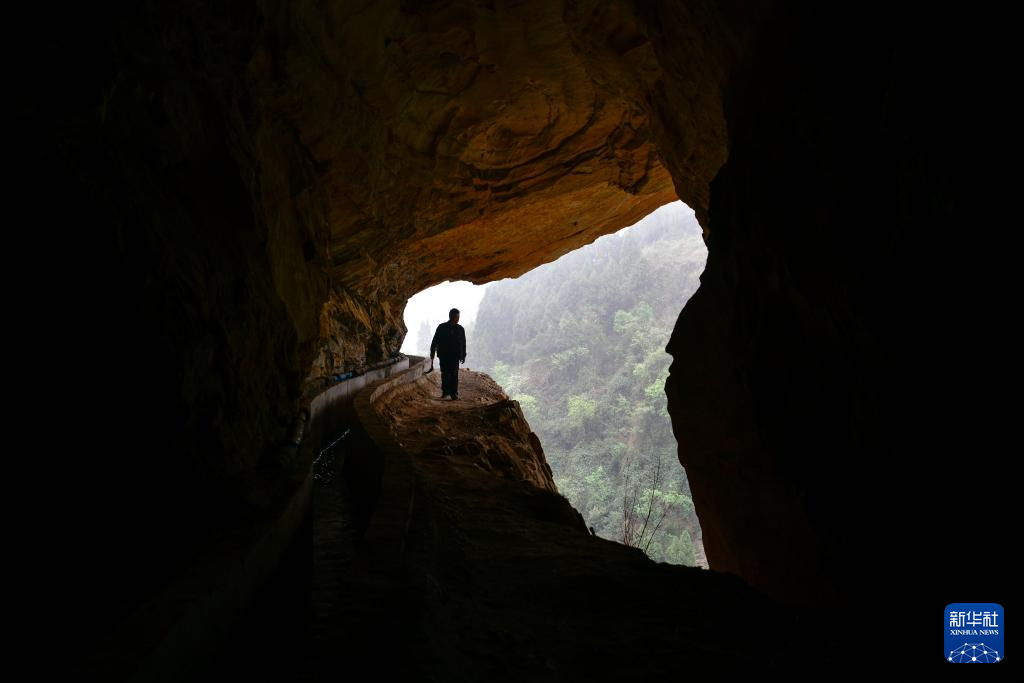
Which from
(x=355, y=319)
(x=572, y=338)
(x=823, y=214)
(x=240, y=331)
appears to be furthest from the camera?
(x=572, y=338)

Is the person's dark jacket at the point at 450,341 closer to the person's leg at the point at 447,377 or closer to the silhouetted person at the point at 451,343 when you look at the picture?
the silhouetted person at the point at 451,343

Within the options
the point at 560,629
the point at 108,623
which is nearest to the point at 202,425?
the point at 108,623

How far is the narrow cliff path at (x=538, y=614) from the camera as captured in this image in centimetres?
267

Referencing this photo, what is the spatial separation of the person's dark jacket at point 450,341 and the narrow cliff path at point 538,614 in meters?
6.31

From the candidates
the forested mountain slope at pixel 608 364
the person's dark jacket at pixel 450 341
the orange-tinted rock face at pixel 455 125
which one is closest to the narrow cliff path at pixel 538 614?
the orange-tinted rock face at pixel 455 125

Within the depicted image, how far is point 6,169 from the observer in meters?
2.00

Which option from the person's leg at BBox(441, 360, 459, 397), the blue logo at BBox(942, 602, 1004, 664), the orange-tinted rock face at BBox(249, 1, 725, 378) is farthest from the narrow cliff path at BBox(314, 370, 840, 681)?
the person's leg at BBox(441, 360, 459, 397)

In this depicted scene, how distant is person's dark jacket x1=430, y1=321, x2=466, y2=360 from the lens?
11.5 metres

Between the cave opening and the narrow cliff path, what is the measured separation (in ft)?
78.2

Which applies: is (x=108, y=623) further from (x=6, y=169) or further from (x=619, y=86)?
(x=619, y=86)

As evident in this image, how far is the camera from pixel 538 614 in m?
3.41

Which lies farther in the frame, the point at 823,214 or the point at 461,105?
the point at 461,105

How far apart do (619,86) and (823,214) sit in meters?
7.33

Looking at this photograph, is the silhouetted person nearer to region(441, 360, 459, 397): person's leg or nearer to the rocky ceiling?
region(441, 360, 459, 397): person's leg
